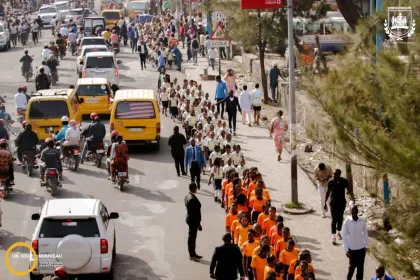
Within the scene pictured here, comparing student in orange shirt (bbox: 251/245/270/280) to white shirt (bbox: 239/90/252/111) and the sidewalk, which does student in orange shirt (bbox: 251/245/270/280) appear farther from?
white shirt (bbox: 239/90/252/111)

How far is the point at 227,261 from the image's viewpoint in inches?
626

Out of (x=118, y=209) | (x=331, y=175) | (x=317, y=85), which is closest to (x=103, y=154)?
(x=118, y=209)

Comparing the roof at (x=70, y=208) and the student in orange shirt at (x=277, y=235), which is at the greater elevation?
the roof at (x=70, y=208)

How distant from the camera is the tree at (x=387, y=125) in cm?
1095

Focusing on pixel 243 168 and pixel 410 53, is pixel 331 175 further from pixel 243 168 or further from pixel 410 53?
pixel 410 53

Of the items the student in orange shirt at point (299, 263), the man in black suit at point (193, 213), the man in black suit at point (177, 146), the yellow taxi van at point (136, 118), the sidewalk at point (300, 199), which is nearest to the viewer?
the student in orange shirt at point (299, 263)

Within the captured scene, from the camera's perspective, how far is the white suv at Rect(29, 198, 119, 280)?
16328 mm

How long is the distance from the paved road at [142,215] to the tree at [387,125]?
6743mm

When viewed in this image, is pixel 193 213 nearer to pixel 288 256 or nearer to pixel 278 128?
pixel 288 256

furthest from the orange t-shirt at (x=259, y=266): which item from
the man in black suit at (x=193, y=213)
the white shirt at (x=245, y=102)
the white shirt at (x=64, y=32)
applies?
the white shirt at (x=64, y=32)

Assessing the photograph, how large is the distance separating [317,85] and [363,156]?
1343 millimetres

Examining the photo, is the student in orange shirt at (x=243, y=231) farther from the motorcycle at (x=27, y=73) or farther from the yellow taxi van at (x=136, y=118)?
the motorcycle at (x=27, y=73)

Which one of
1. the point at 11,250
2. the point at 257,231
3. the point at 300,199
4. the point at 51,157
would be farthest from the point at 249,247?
the point at 51,157

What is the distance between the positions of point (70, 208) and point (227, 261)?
2.89m
